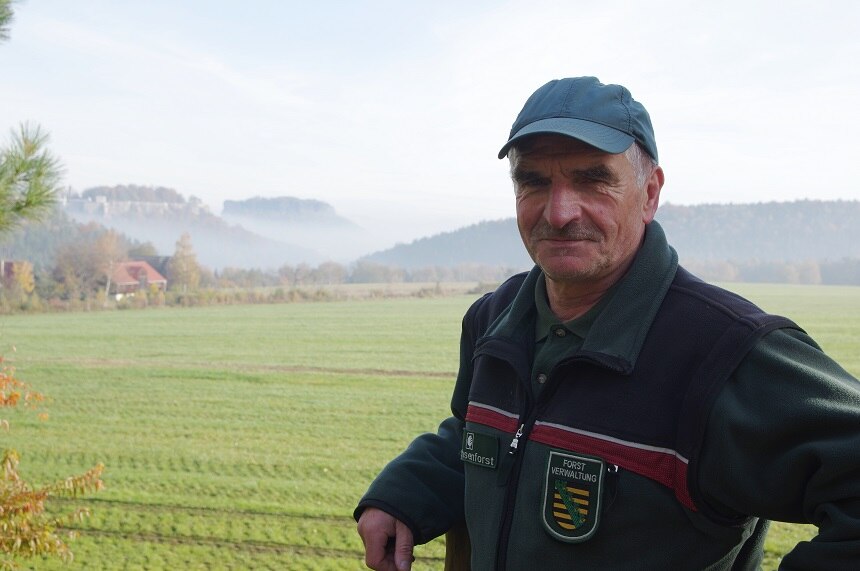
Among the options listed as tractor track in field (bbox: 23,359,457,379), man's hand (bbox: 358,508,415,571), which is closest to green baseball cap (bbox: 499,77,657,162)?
man's hand (bbox: 358,508,415,571)

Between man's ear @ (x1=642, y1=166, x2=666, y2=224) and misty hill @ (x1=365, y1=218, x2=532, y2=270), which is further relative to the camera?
misty hill @ (x1=365, y1=218, x2=532, y2=270)

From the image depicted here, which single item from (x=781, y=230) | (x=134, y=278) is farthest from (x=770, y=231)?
(x=134, y=278)

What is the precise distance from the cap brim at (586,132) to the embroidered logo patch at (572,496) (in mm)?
701

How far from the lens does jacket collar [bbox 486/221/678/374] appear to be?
62.0 inches

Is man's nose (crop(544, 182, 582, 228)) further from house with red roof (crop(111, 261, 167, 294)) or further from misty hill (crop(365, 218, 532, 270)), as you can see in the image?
misty hill (crop(365, 218, 532, 270))

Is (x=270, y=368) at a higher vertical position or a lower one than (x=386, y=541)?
lower

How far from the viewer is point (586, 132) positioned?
1.62m

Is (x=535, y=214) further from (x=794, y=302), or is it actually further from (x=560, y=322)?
(x=794, y=302)

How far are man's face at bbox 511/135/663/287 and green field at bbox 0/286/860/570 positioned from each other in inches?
229

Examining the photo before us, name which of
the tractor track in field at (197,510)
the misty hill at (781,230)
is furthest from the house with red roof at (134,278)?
the misty hill at (781,230)

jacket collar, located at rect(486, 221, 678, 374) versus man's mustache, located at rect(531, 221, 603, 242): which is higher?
man's mustache, located at rect(531, 221, 603, 242)

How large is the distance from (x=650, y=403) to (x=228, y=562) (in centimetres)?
797

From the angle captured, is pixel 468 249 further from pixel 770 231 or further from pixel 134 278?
pixel 134 278

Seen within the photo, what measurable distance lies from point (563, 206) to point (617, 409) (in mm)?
488
